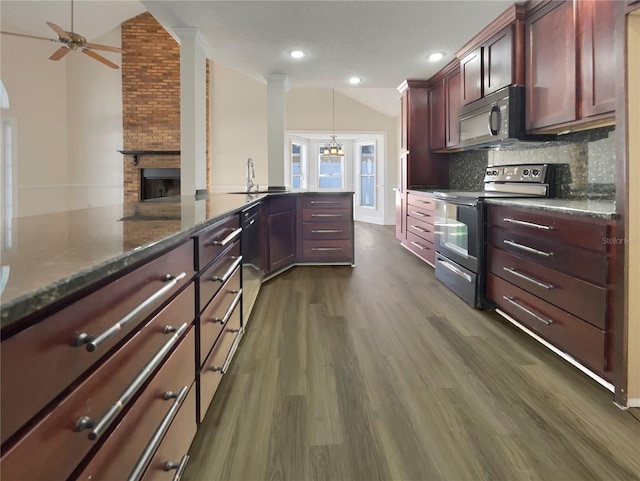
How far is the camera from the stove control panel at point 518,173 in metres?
3.15

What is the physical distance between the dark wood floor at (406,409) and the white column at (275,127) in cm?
295

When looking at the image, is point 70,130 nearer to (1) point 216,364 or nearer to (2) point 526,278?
(1) point 216,364

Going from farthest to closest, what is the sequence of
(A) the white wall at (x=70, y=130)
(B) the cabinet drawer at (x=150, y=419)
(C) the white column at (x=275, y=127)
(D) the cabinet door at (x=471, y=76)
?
(A) the white wall at (x=70, y=130) < (C) the white column at (x=275, y=127) < (D) the cabinet door at (x=471, y=76) < (B) the cabinet drawer at (x=150, y=419)

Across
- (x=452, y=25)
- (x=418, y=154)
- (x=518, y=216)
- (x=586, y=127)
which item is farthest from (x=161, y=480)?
(x=418, y=154)

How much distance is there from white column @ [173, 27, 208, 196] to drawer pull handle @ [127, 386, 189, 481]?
3027mm

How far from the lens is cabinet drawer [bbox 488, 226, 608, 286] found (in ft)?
6.08

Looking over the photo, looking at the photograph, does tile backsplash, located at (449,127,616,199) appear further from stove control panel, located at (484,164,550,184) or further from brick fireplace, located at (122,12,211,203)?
brick fireplace, located at (122,12,211,203)

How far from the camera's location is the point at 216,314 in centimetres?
169

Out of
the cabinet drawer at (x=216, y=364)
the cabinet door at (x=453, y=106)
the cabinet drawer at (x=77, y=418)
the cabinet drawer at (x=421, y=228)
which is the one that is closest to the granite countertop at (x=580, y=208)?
the cabinet drawer at (x=216, y=364)

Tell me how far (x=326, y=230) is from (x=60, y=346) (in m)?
4.20

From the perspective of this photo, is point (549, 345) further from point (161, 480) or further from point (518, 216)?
point (161, 480)

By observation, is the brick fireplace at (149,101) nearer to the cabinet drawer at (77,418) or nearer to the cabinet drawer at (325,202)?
the cabinet drawer at (325,202)

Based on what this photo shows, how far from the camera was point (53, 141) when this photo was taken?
7.72 m

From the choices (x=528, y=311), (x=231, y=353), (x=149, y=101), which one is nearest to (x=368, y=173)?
(x=149, y=101)
